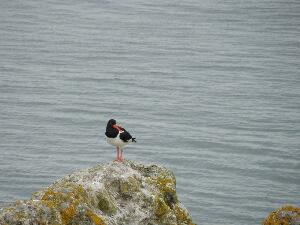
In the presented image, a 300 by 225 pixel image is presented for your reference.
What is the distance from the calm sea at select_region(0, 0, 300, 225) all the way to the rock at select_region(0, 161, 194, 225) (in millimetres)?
34137

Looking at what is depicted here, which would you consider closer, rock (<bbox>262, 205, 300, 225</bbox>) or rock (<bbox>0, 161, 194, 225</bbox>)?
rock (<bbox>0, 161, 194, 225</bbox>)

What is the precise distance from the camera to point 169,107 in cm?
9588

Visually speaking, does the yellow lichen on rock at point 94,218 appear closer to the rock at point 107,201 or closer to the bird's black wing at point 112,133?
the rock at point 107,201

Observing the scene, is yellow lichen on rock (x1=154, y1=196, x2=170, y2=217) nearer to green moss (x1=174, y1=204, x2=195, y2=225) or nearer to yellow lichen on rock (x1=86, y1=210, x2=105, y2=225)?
green moss (x1=174, y1=204, x2=195, y2=225)

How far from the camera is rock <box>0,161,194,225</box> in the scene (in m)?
11.1

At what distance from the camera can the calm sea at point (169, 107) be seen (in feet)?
194

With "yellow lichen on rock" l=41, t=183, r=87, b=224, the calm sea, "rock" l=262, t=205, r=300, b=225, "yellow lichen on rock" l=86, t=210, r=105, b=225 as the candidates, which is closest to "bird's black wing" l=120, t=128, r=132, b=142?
"yellow lichen on rock" l=41, t=183, r=87, b=224

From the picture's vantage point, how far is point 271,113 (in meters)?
92.2

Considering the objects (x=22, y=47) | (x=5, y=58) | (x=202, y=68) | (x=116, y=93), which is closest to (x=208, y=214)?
(x=116, y=93)

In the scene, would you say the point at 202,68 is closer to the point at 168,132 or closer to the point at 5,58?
the point at 5,58

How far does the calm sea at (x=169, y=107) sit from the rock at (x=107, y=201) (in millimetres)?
34137

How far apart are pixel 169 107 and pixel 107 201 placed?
82801 millimetres

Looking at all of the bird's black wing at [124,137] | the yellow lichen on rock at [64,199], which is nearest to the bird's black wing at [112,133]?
the bird's black wing at [124,137]

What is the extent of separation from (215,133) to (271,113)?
685 inches
